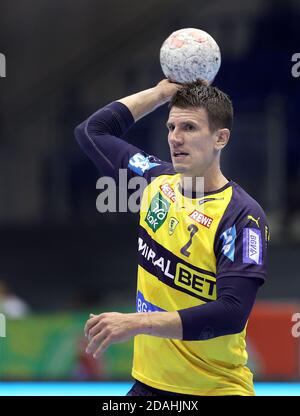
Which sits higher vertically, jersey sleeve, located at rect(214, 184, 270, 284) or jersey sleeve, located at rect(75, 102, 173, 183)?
jersey sleeve, located at rect(75, 102, 173, 183)

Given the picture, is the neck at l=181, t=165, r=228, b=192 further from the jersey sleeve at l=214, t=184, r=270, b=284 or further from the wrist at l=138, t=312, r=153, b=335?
the wrist at l=138, t=312, r=153, b=335

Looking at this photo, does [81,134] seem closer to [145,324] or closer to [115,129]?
[115,129]

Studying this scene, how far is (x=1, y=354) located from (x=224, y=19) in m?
7.36

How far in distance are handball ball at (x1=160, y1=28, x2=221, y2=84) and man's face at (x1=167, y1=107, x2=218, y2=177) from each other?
38cm

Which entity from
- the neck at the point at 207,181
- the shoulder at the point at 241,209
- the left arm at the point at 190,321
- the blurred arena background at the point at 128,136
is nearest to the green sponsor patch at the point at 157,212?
the neck at the point at 207,181

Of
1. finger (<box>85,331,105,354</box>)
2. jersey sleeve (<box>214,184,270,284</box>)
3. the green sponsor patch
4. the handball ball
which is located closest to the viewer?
finger (<box>85,331,105,354</box>)

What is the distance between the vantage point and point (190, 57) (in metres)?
4.78

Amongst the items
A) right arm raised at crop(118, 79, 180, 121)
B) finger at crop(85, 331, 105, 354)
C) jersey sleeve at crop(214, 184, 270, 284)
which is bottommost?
finger at crop(85, 331, 105, 354)

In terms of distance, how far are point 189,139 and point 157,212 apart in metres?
0.43

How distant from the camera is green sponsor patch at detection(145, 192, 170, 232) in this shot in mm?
4648

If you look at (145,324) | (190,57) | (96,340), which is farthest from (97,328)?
(190,57)

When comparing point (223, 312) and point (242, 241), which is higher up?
point (242, 241)

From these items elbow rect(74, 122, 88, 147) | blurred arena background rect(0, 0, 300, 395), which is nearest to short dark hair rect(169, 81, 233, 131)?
elbow rect(74, 122, 88, 147)

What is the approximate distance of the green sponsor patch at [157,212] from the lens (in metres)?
4.65
